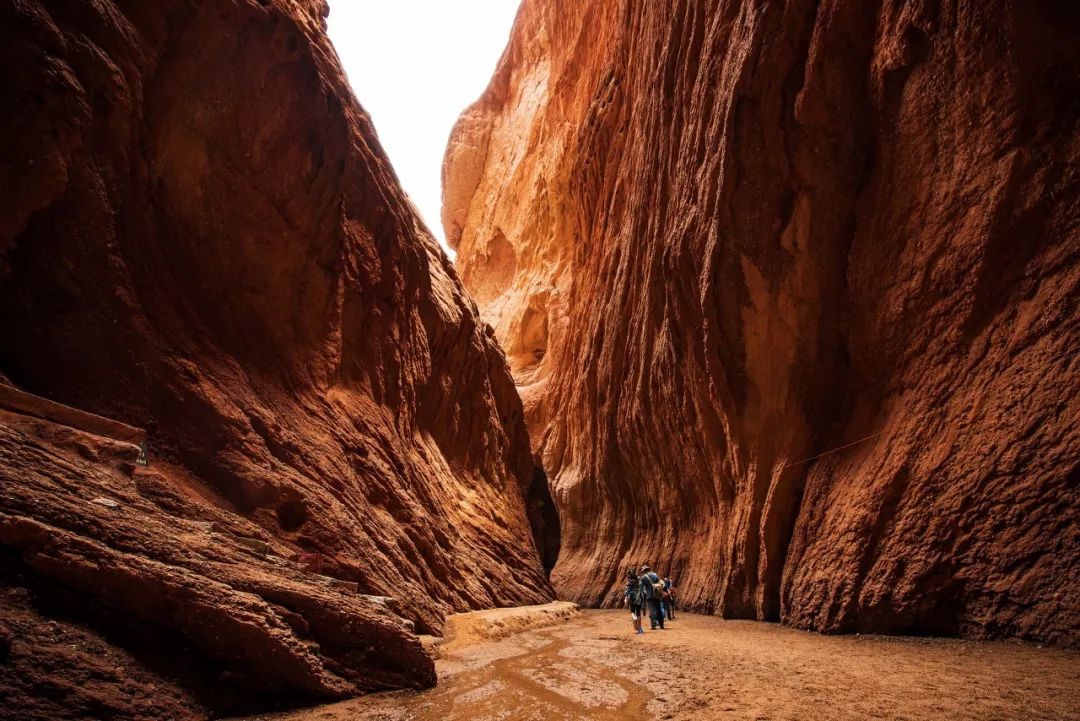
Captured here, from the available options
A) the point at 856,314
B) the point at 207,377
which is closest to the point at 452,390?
the point at 207,377

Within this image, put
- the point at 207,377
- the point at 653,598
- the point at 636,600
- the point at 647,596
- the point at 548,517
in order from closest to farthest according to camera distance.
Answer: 1. the point at 207,377
2. the point at 636,600
3. the point at 653,598
4. the point at 647,596
5. the point at 548,517

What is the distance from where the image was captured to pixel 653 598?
30.7 feet

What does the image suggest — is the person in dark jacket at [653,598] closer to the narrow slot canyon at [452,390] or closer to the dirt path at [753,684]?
the narrow slot canyon at [452,390]

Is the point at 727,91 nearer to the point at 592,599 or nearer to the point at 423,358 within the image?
the point at 423,358

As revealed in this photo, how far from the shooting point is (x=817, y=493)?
8148 millimetres

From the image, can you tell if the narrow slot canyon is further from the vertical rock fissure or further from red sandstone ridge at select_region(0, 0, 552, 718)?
the vertical rock fissure

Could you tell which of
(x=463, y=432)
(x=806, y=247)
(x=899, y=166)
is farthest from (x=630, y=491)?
(x=899, y=166)

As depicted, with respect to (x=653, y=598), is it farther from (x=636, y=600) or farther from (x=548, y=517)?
(x=548, y=517)

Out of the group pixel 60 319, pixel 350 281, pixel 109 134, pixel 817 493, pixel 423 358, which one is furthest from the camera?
pixel 423 358

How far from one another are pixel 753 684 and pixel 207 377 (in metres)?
5.70

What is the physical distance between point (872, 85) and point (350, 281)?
745 centimetres

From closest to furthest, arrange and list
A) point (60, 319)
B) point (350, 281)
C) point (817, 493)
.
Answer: point (60, 319) → point (817, 493) → point (350, 281)

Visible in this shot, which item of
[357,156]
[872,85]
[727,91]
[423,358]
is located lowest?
[423,358]

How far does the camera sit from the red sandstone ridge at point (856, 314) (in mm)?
5355
